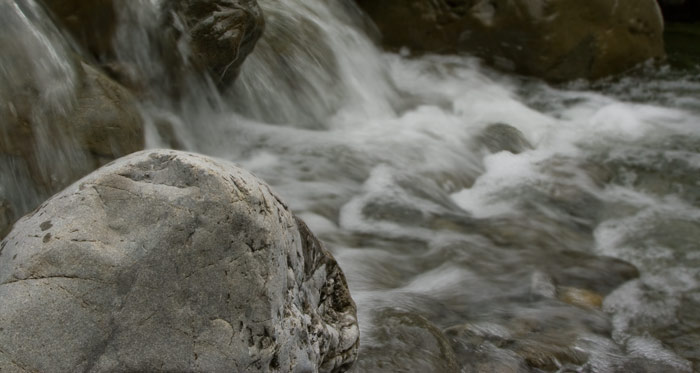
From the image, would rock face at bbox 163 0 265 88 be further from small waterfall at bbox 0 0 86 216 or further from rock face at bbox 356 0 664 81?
rock face at bbox 356 0 664 81

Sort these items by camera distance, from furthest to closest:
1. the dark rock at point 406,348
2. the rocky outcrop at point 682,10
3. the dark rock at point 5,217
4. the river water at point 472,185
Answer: the rocky outcrop at point 682,10 < the river water at point 472,185 < the dark rock at point 5,217 < the dark rock at point 406,348

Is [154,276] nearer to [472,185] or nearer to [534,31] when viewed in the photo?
[472,185]

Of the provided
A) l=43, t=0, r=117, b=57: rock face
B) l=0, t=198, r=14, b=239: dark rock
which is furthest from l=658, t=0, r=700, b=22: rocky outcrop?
l=0, t=198, r=14, b=239: dark rock

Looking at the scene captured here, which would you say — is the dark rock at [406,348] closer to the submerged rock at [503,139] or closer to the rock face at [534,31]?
the submerged rock at [503,139]

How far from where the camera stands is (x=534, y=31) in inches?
359

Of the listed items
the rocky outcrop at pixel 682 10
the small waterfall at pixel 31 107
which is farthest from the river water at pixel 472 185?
the rocky outcrop at pixel 682 10

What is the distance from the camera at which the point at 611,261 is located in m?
5.29

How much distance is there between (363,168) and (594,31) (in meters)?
3.99

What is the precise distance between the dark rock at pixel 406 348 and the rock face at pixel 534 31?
5855 mm

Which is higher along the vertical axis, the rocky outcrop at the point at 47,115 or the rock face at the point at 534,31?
the rocky outcrop at the point at 47,115

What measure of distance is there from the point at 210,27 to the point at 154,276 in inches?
148

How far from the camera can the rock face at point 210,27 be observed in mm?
5848

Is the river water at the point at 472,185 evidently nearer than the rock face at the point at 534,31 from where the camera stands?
Yes

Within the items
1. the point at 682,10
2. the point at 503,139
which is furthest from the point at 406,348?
the point at 682,10
